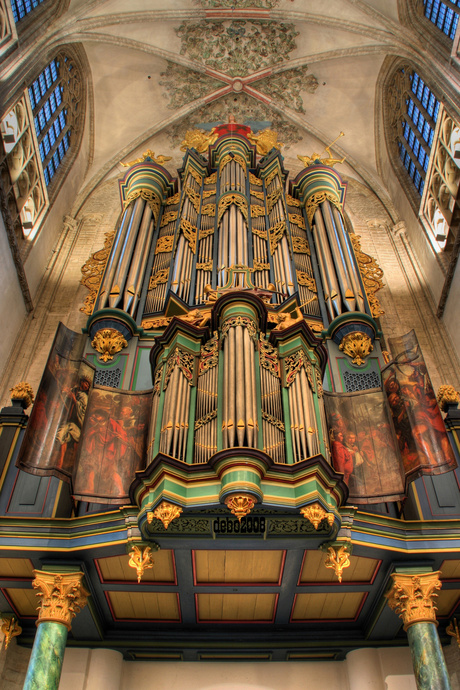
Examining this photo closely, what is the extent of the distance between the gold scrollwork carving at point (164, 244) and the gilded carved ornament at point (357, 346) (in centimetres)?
539

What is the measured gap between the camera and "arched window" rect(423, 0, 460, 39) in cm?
1416

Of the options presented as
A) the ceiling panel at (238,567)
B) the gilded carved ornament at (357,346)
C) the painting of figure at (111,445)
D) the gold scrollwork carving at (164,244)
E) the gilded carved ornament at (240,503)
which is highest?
the gold scrollwork carving at (164,244)

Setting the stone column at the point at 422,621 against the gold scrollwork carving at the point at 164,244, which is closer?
the stone column at the point at 422,621

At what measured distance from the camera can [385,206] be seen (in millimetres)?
19031

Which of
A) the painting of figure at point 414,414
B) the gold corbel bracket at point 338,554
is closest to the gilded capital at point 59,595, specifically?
the gold corbel bracket at point 338,554

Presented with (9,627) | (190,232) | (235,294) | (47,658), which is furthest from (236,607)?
(190,232)

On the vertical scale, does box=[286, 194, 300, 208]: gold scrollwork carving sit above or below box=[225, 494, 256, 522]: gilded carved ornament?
above

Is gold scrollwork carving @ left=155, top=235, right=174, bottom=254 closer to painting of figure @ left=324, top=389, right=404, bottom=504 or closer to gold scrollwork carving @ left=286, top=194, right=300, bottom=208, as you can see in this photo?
gold scrollwork carving @ left=286, top=194, right=300, bottom=208

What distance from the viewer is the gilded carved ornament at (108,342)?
11.1 metres

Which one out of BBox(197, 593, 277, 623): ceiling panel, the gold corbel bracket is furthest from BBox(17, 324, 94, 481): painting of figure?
the gold corbel bracket

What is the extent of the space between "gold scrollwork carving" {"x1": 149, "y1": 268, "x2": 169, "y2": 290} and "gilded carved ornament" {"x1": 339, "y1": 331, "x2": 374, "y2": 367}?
435 cm

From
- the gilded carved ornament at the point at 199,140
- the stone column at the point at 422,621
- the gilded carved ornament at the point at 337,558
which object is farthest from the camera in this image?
the gilded carved ornament at the point at 199,140

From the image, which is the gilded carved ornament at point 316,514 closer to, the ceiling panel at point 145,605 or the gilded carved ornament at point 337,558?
the gilded carved ornament at point 337,558

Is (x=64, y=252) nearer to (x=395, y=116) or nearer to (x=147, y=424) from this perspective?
(x=147, y=424)
